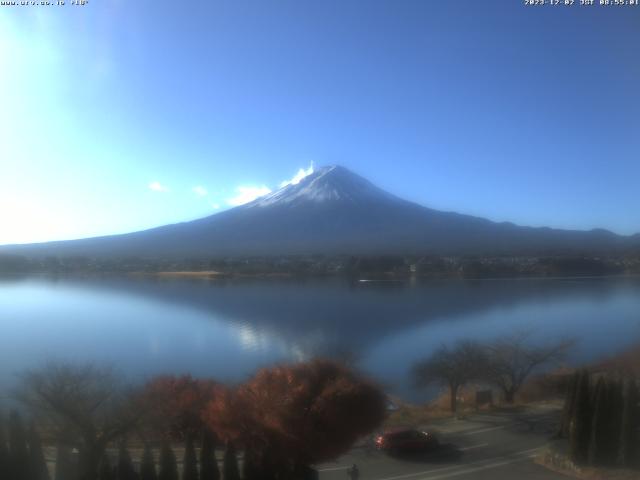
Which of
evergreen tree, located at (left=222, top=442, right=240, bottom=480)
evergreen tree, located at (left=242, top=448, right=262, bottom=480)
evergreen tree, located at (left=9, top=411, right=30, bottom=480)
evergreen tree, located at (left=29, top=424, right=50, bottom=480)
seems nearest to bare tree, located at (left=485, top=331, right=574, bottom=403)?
evergreen tree, located at (left=242, top=448, right=262, bottom=480)

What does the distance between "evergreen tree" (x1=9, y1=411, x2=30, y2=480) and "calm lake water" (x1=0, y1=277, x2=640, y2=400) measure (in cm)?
265

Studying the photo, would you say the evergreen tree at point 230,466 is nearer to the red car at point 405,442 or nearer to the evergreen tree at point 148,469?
the evergreen tree at point 148,469

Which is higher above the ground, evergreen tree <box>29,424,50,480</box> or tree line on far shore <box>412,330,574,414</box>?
evergreen tree <box>29,424,50,480</box>

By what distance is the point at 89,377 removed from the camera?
4.99 meters

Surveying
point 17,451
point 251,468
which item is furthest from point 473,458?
point 17,451

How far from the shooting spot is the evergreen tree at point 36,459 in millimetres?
3562

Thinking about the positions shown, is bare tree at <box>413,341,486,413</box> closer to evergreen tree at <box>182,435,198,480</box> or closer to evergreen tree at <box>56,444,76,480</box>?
evergreen tree at <box>182,435,198,480</box>

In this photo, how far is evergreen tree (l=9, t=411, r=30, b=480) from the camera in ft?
11.6

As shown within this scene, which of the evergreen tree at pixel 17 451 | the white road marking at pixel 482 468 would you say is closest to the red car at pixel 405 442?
the white road marking at pixel 482 468

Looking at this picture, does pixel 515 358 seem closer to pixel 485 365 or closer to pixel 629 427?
pixel 485 365

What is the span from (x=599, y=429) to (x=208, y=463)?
9.83 ft

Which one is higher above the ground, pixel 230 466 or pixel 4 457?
pixel 4 457

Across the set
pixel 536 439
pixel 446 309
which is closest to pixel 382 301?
pixel 446 309

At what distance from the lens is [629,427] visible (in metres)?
4.07
